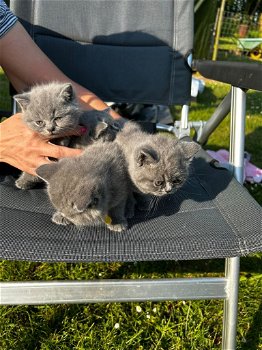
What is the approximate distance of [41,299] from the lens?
4.09 feet

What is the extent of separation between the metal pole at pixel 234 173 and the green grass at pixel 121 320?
0.84 feet

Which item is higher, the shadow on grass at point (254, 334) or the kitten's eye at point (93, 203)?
the kitten's eye at point (93, 203)

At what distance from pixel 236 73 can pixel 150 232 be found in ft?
2.52

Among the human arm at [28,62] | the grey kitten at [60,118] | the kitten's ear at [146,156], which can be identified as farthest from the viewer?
the human arm at [28,62]

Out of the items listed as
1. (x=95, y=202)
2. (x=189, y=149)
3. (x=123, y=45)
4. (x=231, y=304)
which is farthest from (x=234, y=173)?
(x=123, y=45)

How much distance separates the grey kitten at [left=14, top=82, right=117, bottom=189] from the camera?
1553mm

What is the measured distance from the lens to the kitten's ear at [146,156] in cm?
135

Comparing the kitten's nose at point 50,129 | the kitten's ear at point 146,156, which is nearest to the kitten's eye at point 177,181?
the kitten's ear at point 146,156

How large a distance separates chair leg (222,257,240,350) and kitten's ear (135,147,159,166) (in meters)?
0.45

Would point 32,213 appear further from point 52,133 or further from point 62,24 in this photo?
point 62,24

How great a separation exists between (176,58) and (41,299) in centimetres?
149

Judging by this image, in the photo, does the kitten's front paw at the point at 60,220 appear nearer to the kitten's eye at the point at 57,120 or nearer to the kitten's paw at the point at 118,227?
the kitten's paw at the point at 118,227

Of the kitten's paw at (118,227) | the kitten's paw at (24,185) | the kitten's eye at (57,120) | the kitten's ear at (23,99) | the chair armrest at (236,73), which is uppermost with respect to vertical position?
the chair armrest at (236,73)

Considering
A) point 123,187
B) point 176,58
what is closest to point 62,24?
point 176,58
